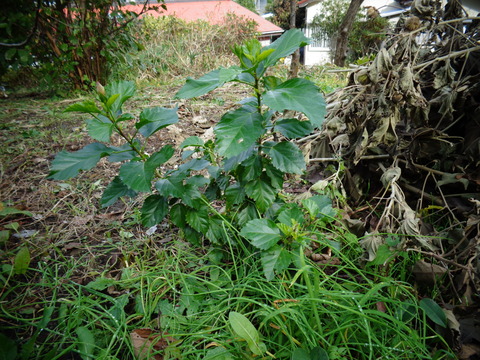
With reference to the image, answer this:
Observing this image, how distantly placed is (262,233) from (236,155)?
0.35 metres

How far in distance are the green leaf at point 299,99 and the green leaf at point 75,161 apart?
67 cm

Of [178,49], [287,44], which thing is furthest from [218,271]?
[178,49]

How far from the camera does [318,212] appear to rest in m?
1.24

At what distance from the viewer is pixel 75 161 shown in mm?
981

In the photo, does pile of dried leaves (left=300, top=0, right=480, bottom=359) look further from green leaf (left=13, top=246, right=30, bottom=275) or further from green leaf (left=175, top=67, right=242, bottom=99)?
green leaf (left=13, top=246, right=30, bottom=275)

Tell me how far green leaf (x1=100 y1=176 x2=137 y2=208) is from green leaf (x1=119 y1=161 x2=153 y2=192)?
12 centimetres

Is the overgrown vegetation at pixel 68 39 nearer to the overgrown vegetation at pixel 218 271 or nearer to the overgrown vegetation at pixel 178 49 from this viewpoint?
the overgrown vegetation at pixel 178 49

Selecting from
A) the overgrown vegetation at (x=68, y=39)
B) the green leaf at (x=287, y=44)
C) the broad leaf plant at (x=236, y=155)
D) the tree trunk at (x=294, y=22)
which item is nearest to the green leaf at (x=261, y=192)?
the broad leaf plant at (x=236, y=155)

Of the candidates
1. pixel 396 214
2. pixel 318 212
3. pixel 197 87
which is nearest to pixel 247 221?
pixel 318 212

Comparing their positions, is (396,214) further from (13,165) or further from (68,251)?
(13,165)

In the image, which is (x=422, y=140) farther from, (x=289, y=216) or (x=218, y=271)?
(x=218, y=271)

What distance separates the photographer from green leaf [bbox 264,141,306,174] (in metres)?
1.00

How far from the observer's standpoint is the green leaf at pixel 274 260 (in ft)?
3.24

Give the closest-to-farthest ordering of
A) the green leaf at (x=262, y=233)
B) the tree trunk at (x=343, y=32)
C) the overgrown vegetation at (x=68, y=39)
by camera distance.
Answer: the green leaf at (x=262, y=233)
the overgrown vegetation at (x=68, y=39)
the tree trunk at (x=343, y=32)
